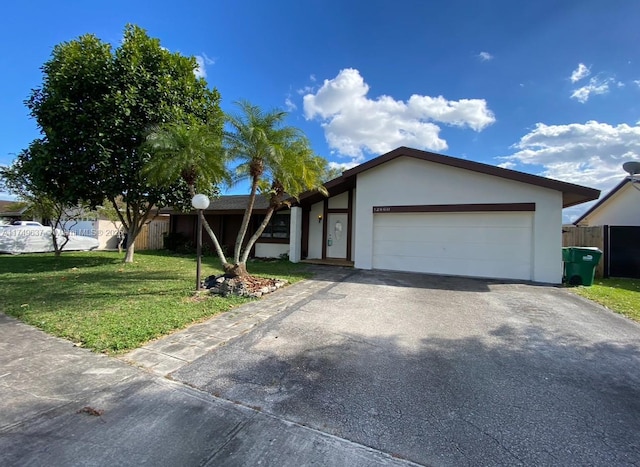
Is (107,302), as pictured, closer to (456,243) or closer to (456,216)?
(456,243)

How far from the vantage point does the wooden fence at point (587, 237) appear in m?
12.4

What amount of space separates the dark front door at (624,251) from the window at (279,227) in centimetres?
1383

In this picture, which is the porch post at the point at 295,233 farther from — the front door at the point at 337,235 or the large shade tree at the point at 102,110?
the large shade tree at the point at 102,110

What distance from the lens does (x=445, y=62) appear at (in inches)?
446

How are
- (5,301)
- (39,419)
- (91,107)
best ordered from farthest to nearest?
1. (91,107)
2. (5,301)
3. (39,419)

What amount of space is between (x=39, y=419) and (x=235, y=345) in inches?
86.1

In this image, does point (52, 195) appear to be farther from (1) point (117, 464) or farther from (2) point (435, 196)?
(2) point (435, 196)

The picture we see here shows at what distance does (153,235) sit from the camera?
2062 centimetres

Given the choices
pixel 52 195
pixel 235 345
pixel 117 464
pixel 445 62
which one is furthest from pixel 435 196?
pixel 52 195

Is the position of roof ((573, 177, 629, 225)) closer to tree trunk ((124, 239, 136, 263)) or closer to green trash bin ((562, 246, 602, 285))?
green trash bin ((562, 246, 602, 285))

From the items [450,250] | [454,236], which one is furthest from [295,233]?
[454,236]

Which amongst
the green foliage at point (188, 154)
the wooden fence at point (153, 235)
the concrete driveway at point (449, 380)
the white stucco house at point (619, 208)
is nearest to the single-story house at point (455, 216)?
the concrete driveway at point (449, 380)

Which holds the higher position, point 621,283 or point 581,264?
point 581,264

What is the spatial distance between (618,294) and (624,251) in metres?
4.89
